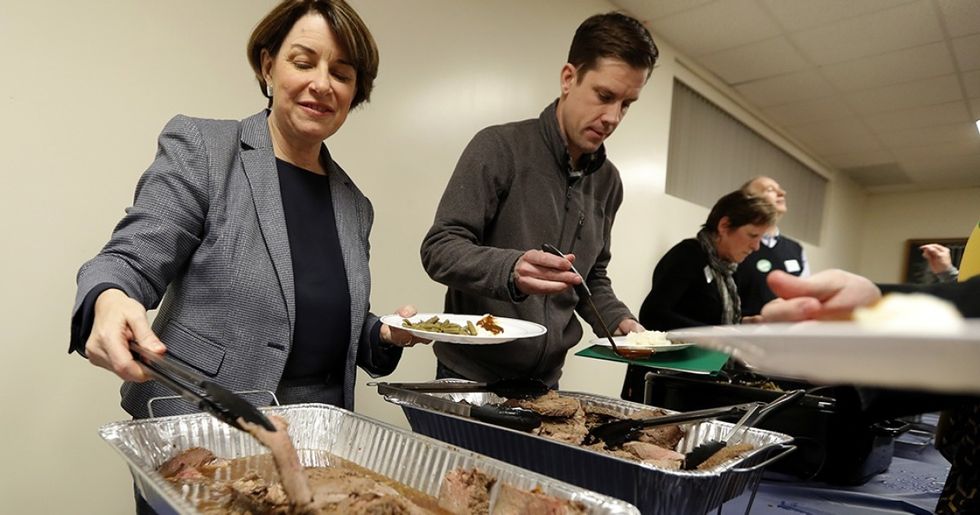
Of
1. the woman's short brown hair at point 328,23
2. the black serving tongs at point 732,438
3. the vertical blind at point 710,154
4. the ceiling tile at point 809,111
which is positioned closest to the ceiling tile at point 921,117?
the ceiling tile at point 809,111

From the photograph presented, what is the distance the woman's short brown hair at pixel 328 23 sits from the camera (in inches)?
42.3

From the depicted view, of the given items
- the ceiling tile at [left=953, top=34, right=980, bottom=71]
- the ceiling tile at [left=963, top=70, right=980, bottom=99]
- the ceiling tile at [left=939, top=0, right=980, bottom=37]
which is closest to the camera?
the ceiling tile at [left=939, top=0, right=980, bottom=37]

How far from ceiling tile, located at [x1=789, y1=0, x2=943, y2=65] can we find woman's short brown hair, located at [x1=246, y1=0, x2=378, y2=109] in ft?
10.9

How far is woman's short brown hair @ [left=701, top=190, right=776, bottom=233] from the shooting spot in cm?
257

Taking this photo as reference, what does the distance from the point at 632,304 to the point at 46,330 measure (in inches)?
125

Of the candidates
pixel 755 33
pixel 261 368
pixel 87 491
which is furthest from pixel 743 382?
pixel 755 33

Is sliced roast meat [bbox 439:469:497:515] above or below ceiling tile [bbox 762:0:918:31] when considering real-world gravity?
below

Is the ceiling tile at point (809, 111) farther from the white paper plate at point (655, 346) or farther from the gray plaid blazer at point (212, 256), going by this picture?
the gray plaid blazer at point (212, 256)

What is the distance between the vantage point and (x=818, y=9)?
3.07 metres

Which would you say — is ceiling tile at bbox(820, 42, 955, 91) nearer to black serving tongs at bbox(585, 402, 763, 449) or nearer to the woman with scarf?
the woman with scarf

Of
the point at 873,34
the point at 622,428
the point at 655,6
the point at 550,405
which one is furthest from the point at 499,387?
the point at 873,34

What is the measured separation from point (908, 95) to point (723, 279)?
308cm

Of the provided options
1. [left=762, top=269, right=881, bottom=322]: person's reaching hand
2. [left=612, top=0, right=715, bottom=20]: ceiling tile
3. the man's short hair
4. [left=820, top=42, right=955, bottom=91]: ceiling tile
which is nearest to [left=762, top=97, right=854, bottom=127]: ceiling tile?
[left=820, top=42, right=955, bottom=91]: ceiling tile

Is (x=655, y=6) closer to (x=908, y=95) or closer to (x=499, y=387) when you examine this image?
(x=908, y=95)
